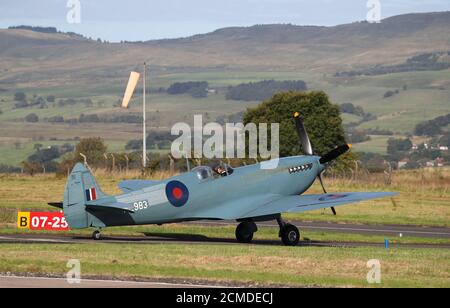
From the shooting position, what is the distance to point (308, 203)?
28109 millimetres

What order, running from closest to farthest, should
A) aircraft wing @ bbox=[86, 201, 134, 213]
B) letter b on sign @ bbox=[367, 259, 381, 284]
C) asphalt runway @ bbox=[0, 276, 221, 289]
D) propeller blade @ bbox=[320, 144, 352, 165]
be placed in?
asphalt runway @ bbox=[0, 276, 221, 289] → letter b on sign @ bbox=[367, 259, 381, 284] → aircraft wing @ bbox=[86, 201, 134, 213] → propeller blade @ bbox=[320, 144, 352, 165]

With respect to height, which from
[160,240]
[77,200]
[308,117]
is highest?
[77,200]

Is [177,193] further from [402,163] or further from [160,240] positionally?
[402,163]

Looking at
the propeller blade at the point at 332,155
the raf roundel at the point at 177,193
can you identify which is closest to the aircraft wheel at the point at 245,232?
the raf roundel at the point at 177,193

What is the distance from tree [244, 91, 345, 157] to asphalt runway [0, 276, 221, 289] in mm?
50902

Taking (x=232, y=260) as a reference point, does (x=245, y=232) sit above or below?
below

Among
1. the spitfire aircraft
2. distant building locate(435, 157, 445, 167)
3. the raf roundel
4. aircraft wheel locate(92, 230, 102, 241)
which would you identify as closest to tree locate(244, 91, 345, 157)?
the spitfire aircraft

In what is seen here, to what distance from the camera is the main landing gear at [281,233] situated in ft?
93.2

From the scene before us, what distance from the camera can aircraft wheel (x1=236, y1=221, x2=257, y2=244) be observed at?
1153 inches

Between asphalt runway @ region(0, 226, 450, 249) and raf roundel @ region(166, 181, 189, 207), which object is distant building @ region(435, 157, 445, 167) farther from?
raf roundel @ region(166, 181, 189, 207)

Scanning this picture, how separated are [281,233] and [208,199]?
2.20 meters

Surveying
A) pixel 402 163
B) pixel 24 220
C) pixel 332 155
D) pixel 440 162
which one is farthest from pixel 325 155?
pixel 440 162
